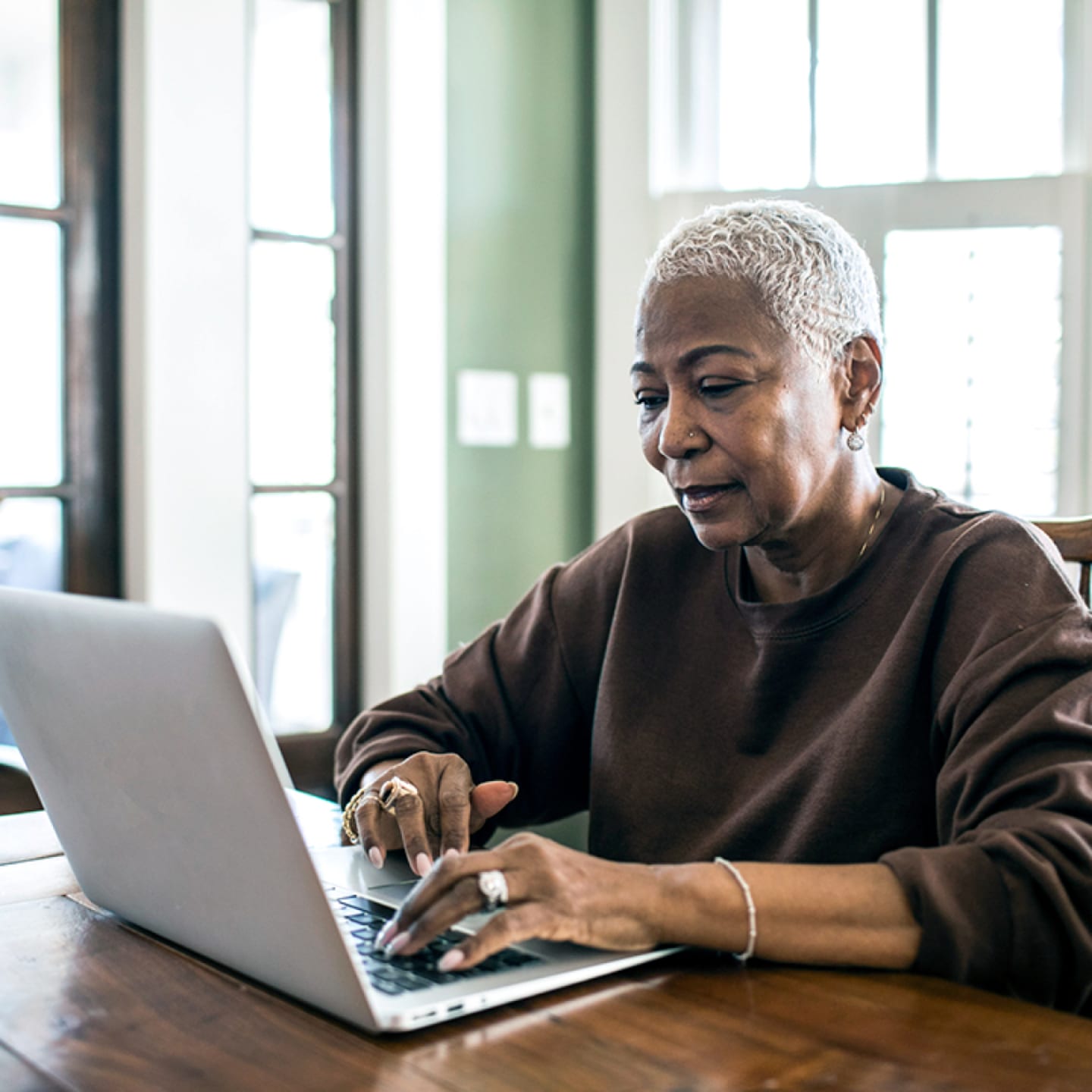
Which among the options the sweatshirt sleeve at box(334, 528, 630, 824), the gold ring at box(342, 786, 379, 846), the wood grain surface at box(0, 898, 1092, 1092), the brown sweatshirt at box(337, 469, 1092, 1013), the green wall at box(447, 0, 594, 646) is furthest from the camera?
the green wall at box(447, 0, 594, 646)

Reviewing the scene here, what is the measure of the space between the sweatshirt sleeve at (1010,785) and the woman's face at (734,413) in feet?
0.58

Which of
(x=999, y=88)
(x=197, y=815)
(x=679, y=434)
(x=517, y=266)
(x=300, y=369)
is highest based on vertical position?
(x=999, y=88)

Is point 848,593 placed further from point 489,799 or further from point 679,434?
point 489,799

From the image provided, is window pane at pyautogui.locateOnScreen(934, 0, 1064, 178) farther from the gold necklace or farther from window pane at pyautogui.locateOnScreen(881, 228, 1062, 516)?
the gold necklace

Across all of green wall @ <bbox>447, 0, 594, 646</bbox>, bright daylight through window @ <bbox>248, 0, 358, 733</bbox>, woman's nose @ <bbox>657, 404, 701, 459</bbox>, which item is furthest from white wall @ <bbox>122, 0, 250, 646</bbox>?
woman's nose @ <bbox>657, 404, 701, 459</bbox>

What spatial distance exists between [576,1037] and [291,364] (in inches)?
71.2

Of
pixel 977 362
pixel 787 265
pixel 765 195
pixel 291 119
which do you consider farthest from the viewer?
pixel 765 195

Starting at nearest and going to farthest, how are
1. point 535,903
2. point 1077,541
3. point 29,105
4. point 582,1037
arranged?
point 582,1037 < point 535,903 < point 1077,541 < point 29,105

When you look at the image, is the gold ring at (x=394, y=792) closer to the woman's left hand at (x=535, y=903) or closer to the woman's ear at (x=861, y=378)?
the woman's left hand at (x=535, y=903)

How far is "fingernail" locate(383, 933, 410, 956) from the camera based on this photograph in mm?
819

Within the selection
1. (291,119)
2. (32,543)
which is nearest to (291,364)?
(291,119)

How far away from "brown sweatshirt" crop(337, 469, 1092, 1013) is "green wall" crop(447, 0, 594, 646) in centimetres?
101

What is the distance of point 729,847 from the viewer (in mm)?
1264

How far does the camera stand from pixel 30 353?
2.09 m
